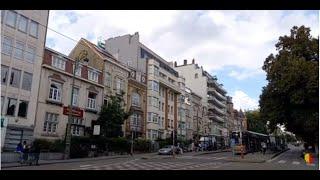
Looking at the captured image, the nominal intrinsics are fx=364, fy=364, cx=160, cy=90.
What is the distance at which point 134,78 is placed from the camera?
58594 mm

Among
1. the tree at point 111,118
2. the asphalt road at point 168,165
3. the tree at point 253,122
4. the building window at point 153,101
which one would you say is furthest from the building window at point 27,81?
the tree at point 253,122

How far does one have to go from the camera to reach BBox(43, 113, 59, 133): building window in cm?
3869

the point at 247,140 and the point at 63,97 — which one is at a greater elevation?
the point at 63,97

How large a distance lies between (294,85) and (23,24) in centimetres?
2842

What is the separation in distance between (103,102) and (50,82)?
34.3 feet

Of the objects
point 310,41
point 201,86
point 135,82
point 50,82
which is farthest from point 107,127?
point 201,86

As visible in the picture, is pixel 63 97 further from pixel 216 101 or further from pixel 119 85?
pixel 216 101

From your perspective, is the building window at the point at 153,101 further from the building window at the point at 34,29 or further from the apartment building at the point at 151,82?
the building window at the point at 34,29

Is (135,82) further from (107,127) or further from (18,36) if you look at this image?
(18,36)

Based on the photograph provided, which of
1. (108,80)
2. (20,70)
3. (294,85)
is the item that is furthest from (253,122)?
(20,70)

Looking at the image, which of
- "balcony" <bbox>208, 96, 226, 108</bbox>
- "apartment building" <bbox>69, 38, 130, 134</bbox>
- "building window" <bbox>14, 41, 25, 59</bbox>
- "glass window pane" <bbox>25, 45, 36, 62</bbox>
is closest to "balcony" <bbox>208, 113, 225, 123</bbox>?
"balcony" <bbox>208, 96, 226, 108</bbox>

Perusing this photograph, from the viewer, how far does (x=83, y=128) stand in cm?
4394

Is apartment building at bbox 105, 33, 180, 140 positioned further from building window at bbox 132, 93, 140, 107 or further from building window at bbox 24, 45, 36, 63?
building window at bbox 24, 45, 36, 63

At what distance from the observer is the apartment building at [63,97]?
126ft
